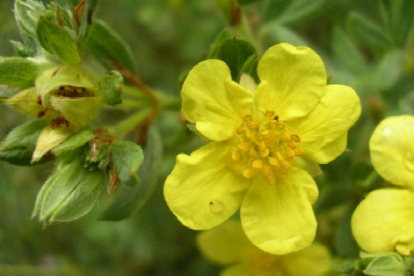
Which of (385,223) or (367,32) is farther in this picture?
(367,32)

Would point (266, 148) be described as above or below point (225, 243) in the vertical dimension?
above

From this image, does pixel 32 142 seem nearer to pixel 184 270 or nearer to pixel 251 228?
pixel 251 228

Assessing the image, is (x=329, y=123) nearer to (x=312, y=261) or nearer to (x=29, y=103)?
(x=312, y=261)

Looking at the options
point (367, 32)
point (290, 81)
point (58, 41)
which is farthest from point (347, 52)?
point (58, 41)

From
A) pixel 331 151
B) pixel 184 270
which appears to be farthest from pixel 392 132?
pixel 184 270

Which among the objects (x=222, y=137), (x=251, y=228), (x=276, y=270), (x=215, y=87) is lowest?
(x=276, y=270)
